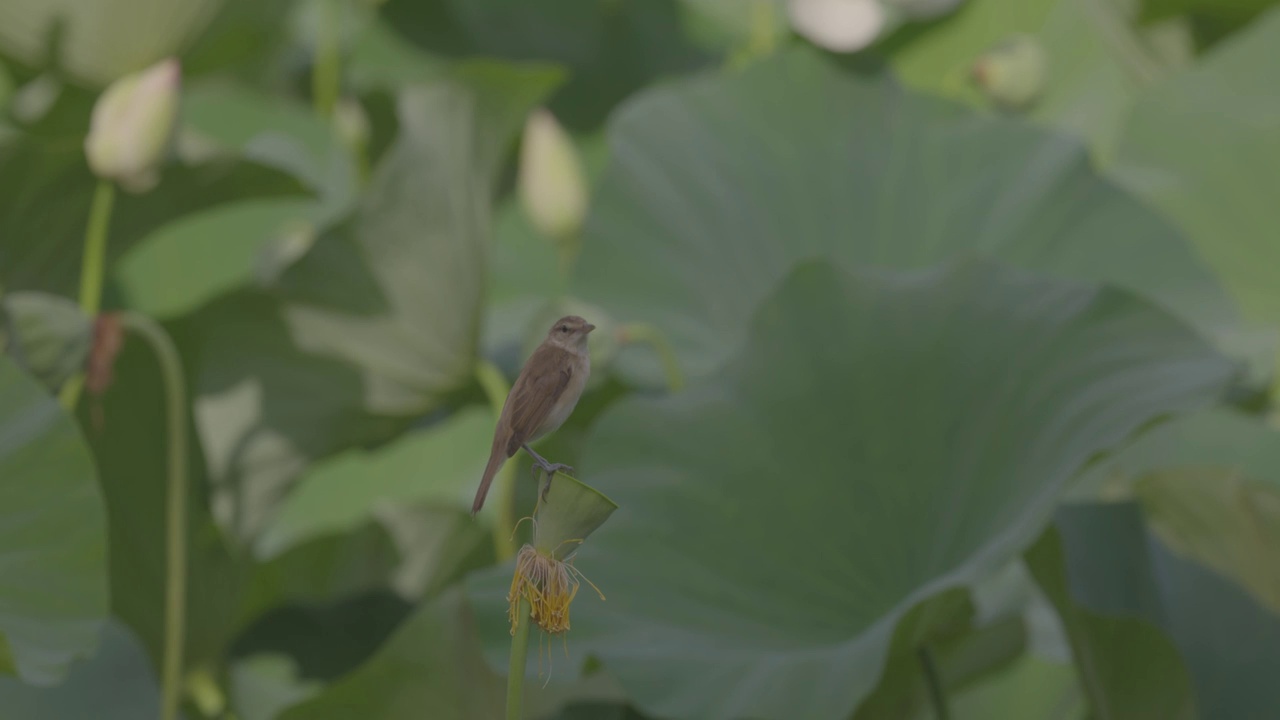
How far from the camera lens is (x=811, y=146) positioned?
158cm

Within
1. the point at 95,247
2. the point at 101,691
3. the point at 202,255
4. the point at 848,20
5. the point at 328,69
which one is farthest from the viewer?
the point at 848,20

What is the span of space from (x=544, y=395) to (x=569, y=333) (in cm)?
4

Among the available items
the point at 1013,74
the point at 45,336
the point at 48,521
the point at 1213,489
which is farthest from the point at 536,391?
the point at 1013,74

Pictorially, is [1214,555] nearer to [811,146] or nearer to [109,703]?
[811,146]

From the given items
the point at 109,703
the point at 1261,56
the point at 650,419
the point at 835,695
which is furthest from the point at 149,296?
the point at 1261,56

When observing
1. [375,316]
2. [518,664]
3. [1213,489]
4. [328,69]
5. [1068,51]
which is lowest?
[328,69]

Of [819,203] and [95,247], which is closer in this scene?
[95,247]

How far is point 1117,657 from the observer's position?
107cm

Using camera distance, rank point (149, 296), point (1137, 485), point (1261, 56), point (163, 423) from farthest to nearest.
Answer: point (1261, 56), point (149, 296), point (163, 423), point (1137, 485)

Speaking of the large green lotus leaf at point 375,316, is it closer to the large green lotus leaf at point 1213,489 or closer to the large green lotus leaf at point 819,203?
the large green lotus leaf at point 819,203

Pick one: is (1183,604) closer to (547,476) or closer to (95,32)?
(547,476)

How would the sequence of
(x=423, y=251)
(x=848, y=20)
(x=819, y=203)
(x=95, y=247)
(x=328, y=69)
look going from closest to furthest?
(x=95, y=247) → (x=423, y=251) → (x=819, y=203) → (x=328, y=69) → (x=848, y=20)

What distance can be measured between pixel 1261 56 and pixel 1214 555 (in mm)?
841

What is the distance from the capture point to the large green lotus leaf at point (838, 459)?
98cm
